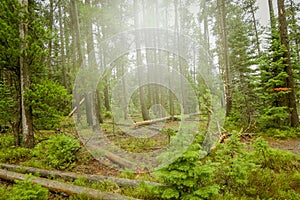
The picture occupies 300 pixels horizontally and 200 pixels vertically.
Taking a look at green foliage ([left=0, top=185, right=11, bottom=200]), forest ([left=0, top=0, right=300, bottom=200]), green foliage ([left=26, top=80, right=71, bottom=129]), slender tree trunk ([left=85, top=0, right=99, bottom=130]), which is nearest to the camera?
forest ([left=0, top=0, right=300, bottom=200])

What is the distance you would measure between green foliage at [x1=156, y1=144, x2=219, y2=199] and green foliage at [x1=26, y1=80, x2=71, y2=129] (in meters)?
5.21

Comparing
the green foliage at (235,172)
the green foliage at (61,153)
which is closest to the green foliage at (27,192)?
the green foliage at (61,153)

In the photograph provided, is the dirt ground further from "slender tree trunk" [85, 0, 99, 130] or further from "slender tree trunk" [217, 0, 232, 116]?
"slender tree trunk" [85, 0, 99, 130]

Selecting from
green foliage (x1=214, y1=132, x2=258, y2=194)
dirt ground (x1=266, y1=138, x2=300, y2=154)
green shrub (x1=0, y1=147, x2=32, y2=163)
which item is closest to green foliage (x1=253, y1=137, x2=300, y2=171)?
green foliage (x1=214, y1=132, x2=258, y2=194)

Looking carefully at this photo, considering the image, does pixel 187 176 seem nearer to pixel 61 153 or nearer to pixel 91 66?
pixel 61 153

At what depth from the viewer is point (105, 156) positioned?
629cm

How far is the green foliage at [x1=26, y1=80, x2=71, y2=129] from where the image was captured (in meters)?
6.53

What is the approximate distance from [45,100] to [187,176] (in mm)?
5964

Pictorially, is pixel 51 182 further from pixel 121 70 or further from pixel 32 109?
pixel 121 70

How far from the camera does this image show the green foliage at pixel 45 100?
21.4ft

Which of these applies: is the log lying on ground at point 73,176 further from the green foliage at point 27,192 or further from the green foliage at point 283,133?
the green foliage at point 283,133

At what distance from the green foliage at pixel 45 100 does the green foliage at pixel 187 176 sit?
5209 mm

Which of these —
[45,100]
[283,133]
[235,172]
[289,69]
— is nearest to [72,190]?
[235,172]

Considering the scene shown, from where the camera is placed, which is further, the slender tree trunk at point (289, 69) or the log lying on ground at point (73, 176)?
the slender tree trunk at point (289, 69)
